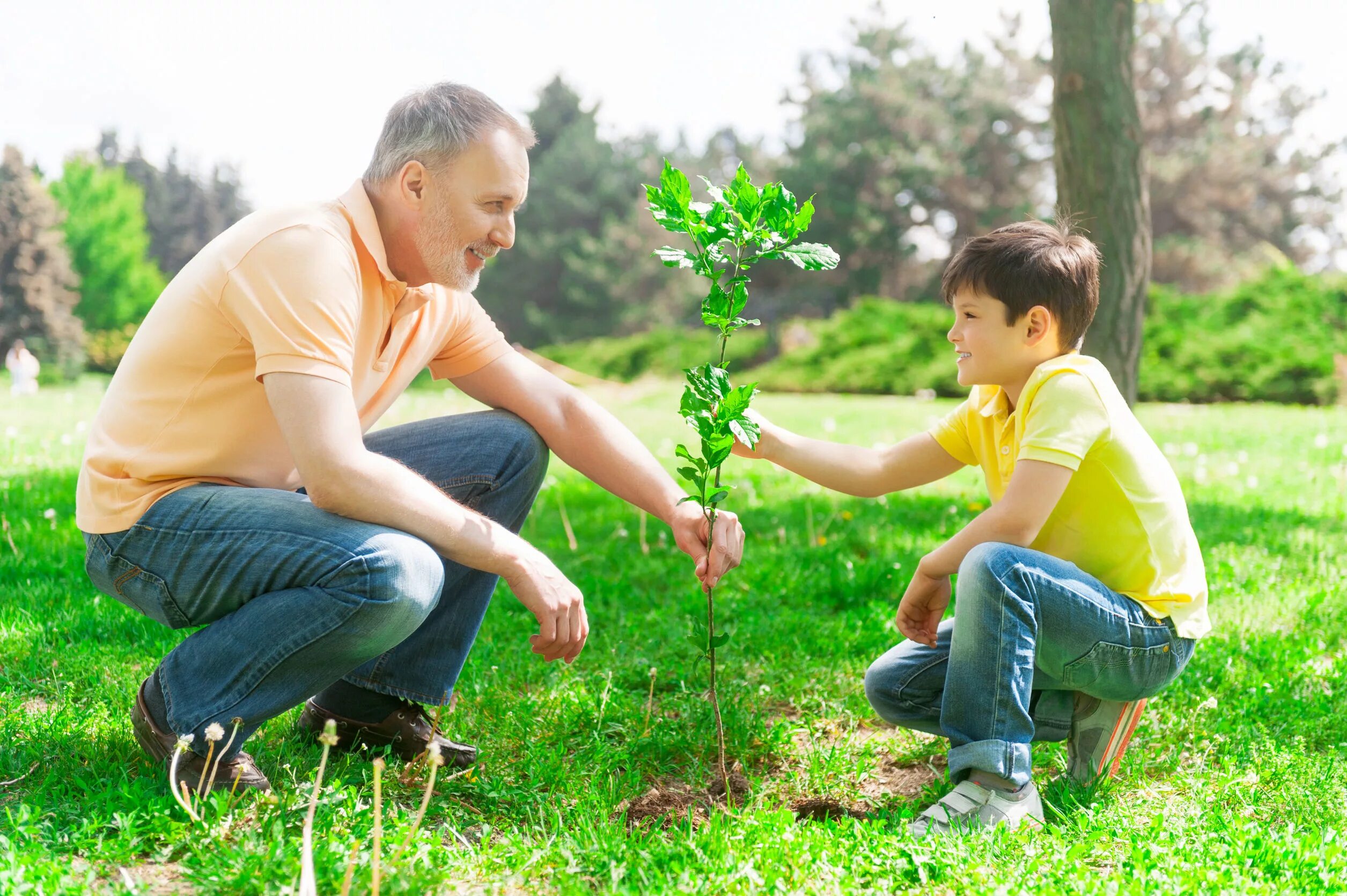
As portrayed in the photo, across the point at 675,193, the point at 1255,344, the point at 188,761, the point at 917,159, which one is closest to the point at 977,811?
the point at 675,193

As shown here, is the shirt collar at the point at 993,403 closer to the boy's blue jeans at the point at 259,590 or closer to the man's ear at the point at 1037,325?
the man's ear at the point at 1037,325

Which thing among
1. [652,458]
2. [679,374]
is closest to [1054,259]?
[652,458]

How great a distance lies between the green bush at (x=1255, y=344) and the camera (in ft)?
45.4

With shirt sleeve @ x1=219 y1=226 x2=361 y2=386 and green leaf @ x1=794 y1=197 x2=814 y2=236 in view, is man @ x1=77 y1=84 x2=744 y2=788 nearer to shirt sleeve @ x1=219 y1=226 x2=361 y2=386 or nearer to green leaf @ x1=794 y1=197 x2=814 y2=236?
shirt sleeve @ x1=219 y1=226 x2=361 y2=386

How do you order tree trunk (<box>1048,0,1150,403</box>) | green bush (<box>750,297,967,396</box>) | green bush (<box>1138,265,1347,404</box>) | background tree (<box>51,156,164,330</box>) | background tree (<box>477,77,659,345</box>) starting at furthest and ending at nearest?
background tree (<box>51,156,164,330</box>) < background tree (<box>477,77,659,345</box>) < green bush (<box>750,297,967,396</box>) < green bush (<box>1138,265,1347,404</box>) < tree trunk (<box>1048,0,1150,403</box>)

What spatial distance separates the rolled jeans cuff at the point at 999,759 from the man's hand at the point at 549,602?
849mm

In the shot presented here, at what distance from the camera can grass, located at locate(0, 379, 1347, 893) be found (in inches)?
73.7

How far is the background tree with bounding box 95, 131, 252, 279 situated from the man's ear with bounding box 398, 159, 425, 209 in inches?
2031

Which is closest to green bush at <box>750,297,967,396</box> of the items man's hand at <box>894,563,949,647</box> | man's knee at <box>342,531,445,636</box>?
man's hand at <box>894,563,949,647</box>

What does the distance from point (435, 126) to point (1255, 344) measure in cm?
1502

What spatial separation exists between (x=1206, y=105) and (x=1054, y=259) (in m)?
32.2

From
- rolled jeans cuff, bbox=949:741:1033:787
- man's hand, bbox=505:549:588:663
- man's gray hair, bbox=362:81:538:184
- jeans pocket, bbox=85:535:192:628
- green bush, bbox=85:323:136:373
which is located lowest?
green bush, bbox=85:323:136:373

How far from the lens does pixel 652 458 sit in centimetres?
271

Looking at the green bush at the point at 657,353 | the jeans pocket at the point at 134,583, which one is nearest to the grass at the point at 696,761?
the jeans pocket at the point at 134,583
